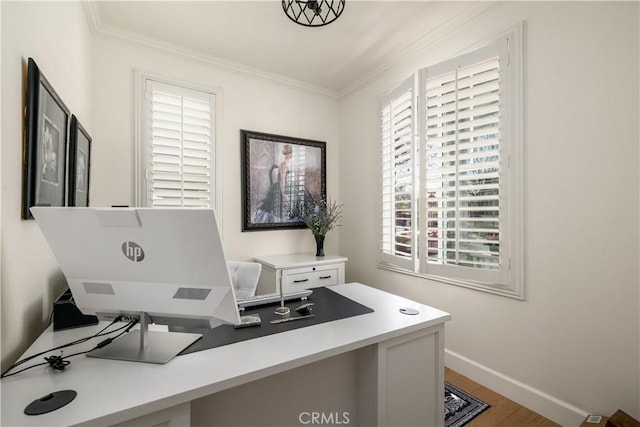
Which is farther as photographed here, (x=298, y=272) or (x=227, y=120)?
(x=227, y=120)

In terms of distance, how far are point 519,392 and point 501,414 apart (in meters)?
0.20

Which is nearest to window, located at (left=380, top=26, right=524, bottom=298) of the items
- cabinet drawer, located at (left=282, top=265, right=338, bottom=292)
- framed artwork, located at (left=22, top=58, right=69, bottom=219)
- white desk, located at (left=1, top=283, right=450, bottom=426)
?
cabinet drawer, located at (left=282, top=265, right=338, bottom=292)

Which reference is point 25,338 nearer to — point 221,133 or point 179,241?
point 179,241

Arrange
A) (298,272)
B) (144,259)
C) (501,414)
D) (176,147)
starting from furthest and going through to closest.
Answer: (298,272)
(176,147)
(501,414)
(144,259)

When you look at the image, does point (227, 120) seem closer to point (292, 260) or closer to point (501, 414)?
point (292, 260)

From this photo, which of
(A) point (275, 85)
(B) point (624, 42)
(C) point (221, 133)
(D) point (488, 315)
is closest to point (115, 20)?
(C) point (221, 133)

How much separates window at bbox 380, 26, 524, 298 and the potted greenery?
829 millimetres

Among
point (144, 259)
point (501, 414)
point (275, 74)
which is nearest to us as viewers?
point (144, 259)

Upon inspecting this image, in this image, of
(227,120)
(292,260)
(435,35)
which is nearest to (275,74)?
(227,120)

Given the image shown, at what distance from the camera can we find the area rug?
5.72ft

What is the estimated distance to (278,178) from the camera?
3109mm

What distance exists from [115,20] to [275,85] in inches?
56.8

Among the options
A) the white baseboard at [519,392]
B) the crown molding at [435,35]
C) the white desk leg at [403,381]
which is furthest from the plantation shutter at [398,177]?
the white desk leg at [403,381]

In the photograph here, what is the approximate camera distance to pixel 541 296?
1780 millimetres
